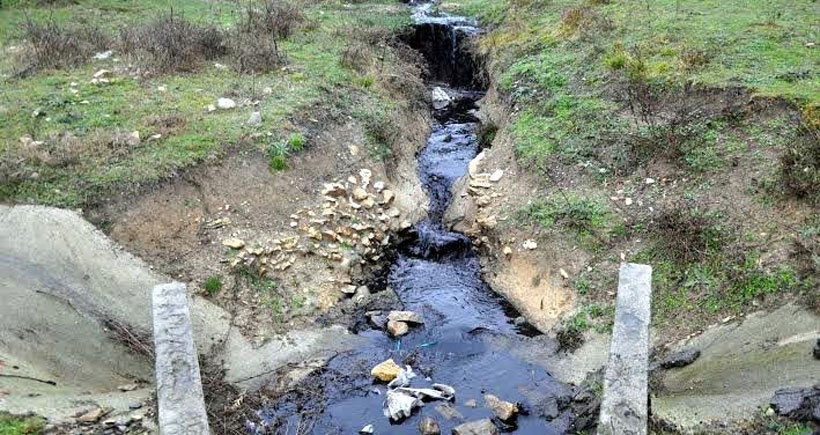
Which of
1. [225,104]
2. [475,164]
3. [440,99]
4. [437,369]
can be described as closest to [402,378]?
[437,369]

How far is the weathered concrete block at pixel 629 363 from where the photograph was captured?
5746 millimetres

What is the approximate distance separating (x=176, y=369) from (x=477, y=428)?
9.76 feet

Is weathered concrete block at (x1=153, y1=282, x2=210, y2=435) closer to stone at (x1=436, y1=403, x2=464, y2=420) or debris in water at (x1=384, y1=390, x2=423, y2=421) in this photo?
debris in water at (x1=384, y1=390, x2=423, y2=421)

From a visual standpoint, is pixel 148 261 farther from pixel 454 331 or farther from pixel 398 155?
pixel 398 155

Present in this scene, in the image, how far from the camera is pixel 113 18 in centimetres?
1639

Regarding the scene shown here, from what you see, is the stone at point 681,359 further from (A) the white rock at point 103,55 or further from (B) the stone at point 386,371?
(A) the white rock at point 103,55

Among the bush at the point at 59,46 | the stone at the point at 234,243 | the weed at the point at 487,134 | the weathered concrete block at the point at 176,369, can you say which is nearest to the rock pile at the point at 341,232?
the stone at the point at 234,243

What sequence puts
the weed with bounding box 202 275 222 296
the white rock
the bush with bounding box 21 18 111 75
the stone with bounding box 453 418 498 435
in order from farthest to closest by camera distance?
the white rock → the bush with bounding box 21 18 111 75 → the weed with bounding box 202 275 222 296 → the stone with bounding box 453 418 498 435

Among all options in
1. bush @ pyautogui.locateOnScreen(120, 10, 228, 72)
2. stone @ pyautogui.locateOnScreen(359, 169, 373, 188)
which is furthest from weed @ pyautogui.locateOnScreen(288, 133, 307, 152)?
bush @ pyautogui.locateOnScreen(120, 10, 228, 72)

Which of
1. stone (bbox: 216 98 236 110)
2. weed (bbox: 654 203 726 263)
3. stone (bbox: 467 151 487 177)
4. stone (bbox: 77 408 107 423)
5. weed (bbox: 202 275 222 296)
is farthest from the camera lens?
stone (bbox: 467 151 487 177)

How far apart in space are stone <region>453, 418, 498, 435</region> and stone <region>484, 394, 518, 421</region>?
0.80 ft

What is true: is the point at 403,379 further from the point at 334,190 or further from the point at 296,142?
the point at 296,142

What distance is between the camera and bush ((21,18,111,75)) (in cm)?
1285

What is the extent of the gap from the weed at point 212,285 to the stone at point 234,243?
1.69 ft
